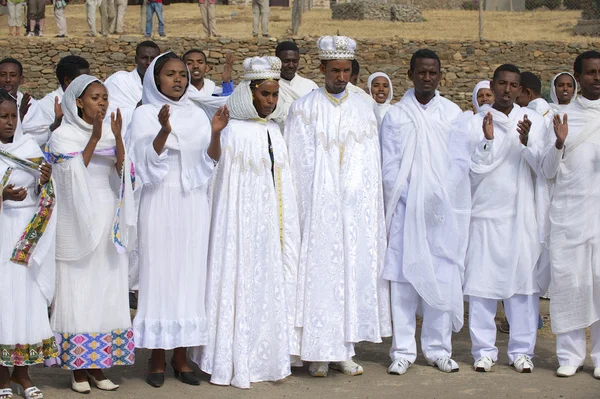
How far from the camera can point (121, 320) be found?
6.61m

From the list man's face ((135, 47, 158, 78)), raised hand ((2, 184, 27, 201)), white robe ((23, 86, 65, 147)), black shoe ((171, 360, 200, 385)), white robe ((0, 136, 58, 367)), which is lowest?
black shoe ((171, 360, 200, 385))

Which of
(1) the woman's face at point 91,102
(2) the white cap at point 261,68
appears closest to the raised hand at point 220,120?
(2) the white cap at point 261,68

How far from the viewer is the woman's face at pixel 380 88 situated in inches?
377

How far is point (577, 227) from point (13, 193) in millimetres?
4068

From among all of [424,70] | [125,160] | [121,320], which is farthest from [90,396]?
[424,70]

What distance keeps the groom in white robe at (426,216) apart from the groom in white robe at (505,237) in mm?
141

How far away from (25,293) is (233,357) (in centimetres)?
153

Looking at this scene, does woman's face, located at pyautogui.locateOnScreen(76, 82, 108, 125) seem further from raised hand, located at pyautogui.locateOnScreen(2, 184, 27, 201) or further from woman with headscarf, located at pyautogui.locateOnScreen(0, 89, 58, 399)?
raised hand, located at pyautogui.locateOnScreen(2, 184, 27, 201)

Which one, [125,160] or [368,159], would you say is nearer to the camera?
[125,160]

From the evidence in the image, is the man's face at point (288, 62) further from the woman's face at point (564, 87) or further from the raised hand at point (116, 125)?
the raised hand at point (116, 125)

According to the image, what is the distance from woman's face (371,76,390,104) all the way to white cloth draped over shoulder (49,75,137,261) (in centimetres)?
365

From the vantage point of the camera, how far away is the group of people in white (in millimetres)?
6480

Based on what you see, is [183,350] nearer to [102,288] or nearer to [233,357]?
[233,357]

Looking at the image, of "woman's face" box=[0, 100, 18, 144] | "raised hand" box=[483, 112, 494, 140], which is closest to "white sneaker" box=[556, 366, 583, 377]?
"raised hand" box=[483, 112, 494, 140]
